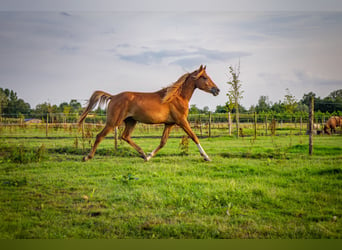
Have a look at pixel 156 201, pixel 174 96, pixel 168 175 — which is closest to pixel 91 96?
pixel 174 96

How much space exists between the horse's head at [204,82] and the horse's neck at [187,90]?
196 mm

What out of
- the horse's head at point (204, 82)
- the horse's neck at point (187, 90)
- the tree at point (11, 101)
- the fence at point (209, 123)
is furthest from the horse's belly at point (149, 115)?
the fence at point (209, 123)

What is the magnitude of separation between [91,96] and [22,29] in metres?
1.73

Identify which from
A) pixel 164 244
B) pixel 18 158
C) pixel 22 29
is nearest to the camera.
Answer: pixel 164 244

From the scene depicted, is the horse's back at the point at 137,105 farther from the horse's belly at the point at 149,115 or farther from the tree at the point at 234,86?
the tree at the point at 234,86

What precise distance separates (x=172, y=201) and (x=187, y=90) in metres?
2.65

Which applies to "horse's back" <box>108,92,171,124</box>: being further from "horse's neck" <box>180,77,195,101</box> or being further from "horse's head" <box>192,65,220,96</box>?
"horse's head" <box>192,65,220,96</box>

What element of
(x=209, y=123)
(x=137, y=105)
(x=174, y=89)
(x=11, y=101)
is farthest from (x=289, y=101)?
(x=209, y=123)

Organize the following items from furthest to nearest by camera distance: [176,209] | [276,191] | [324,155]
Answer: [324,155] → [276,191] → [176,209]

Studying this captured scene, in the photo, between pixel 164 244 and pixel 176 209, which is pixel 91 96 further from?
pixel 164 244

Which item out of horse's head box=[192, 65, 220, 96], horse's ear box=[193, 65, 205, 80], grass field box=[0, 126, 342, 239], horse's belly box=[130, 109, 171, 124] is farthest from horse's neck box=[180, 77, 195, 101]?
grass field box=[0, 126, 342, 239]

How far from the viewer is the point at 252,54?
207 inches

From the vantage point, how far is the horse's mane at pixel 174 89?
560 cm

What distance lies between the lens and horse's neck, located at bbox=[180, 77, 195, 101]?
18.9 feet
